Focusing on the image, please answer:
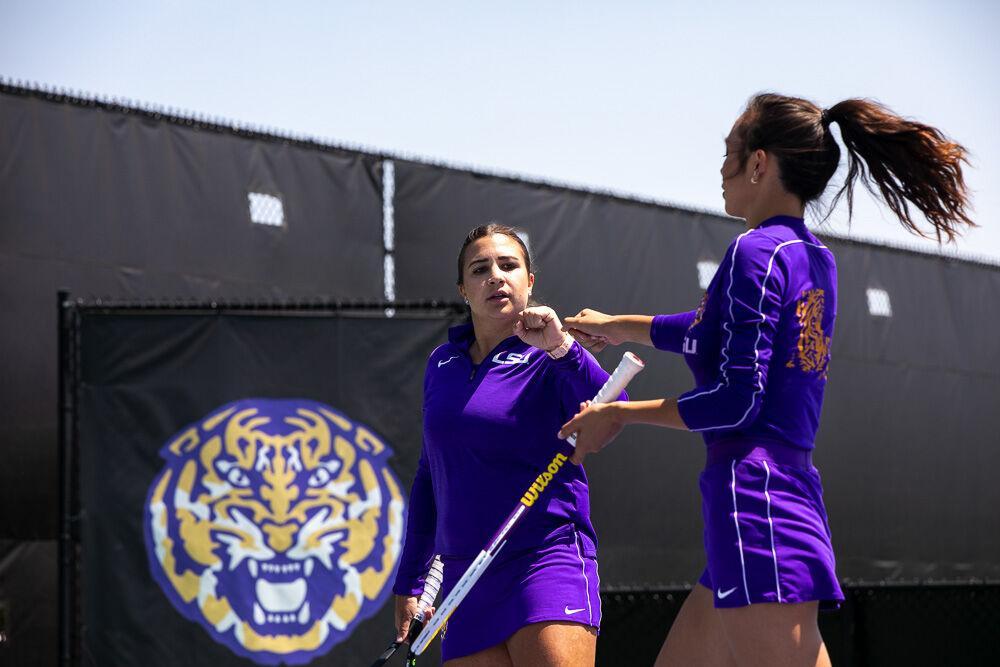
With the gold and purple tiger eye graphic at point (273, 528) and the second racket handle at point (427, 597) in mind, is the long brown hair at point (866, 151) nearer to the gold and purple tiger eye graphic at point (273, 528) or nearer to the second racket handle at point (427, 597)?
the second racket handle at point (427, 597)

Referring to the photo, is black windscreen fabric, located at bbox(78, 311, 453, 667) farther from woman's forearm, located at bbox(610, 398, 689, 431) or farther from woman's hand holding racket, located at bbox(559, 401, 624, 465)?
woman's forearm, located at bbox(610, 398, 689, 431)

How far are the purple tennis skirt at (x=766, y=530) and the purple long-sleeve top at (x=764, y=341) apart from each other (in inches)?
2.2

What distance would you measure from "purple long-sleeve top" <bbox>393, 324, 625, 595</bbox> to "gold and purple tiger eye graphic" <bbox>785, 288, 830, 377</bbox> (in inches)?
26.6

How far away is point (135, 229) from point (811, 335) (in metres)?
4.84

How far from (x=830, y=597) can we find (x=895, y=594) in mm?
3964

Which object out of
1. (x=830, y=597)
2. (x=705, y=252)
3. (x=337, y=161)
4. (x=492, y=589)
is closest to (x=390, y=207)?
(x=337, y=161)

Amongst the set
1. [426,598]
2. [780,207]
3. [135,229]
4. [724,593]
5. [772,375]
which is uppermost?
[135,229]

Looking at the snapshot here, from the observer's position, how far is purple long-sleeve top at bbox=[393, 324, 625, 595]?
3268 mm

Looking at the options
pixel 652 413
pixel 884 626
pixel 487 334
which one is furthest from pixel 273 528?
pixel 652 413

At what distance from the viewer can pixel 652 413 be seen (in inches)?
109

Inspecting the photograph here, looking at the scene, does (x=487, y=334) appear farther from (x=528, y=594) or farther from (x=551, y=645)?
(x=551, y=645)

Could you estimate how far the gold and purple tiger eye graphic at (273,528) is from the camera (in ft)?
19.2

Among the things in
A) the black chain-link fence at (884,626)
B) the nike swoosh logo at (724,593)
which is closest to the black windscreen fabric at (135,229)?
the black chain-link fence at (884,626)

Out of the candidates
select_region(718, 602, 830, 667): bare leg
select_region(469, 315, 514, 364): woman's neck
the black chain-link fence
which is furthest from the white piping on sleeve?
the black chain-link fence
